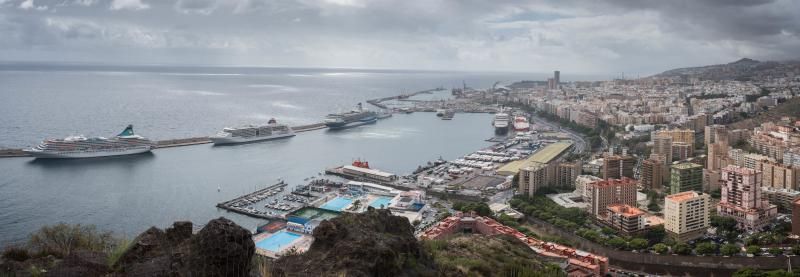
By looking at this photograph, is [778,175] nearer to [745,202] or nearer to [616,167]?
[745,202]

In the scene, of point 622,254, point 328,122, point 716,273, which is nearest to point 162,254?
point 622,254

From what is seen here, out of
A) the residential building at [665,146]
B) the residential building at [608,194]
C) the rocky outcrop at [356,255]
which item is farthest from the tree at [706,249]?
the residential building at [665,146]

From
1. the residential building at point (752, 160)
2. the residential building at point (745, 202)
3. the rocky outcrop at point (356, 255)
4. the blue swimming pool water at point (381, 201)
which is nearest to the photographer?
the rocky outcrop at point (356, 255)

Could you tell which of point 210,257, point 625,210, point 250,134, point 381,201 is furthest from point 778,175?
point 250,134

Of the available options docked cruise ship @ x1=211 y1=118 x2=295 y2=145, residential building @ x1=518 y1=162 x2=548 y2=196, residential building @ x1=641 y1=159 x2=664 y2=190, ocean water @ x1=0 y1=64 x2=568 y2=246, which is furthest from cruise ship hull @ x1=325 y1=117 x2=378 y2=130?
residential building @ x1=641 y1=159 x2=664 y2=190

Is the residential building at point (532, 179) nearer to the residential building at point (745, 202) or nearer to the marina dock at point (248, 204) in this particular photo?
the residential building at point (745, 202)

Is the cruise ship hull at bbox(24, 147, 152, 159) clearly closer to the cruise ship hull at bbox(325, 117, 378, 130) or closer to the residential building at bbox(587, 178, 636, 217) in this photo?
the cruise ship hull at bbox(325, 117, 378, 130)
